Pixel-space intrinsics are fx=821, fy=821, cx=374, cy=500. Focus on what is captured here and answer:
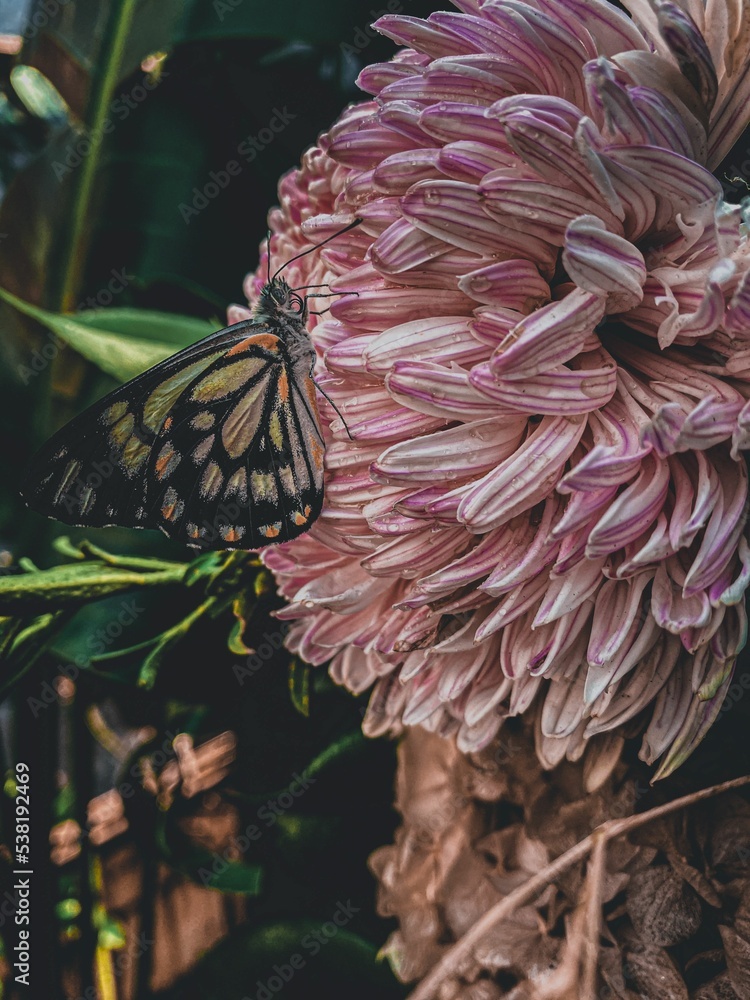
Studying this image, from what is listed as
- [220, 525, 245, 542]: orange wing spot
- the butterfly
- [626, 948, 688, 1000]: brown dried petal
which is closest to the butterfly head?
the butterfly

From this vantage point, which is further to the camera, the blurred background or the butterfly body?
the blurred background

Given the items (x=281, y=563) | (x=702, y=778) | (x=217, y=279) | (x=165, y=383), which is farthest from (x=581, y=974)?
(x=217, y=279)

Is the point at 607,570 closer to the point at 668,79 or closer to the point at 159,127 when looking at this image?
the point at 668,79
